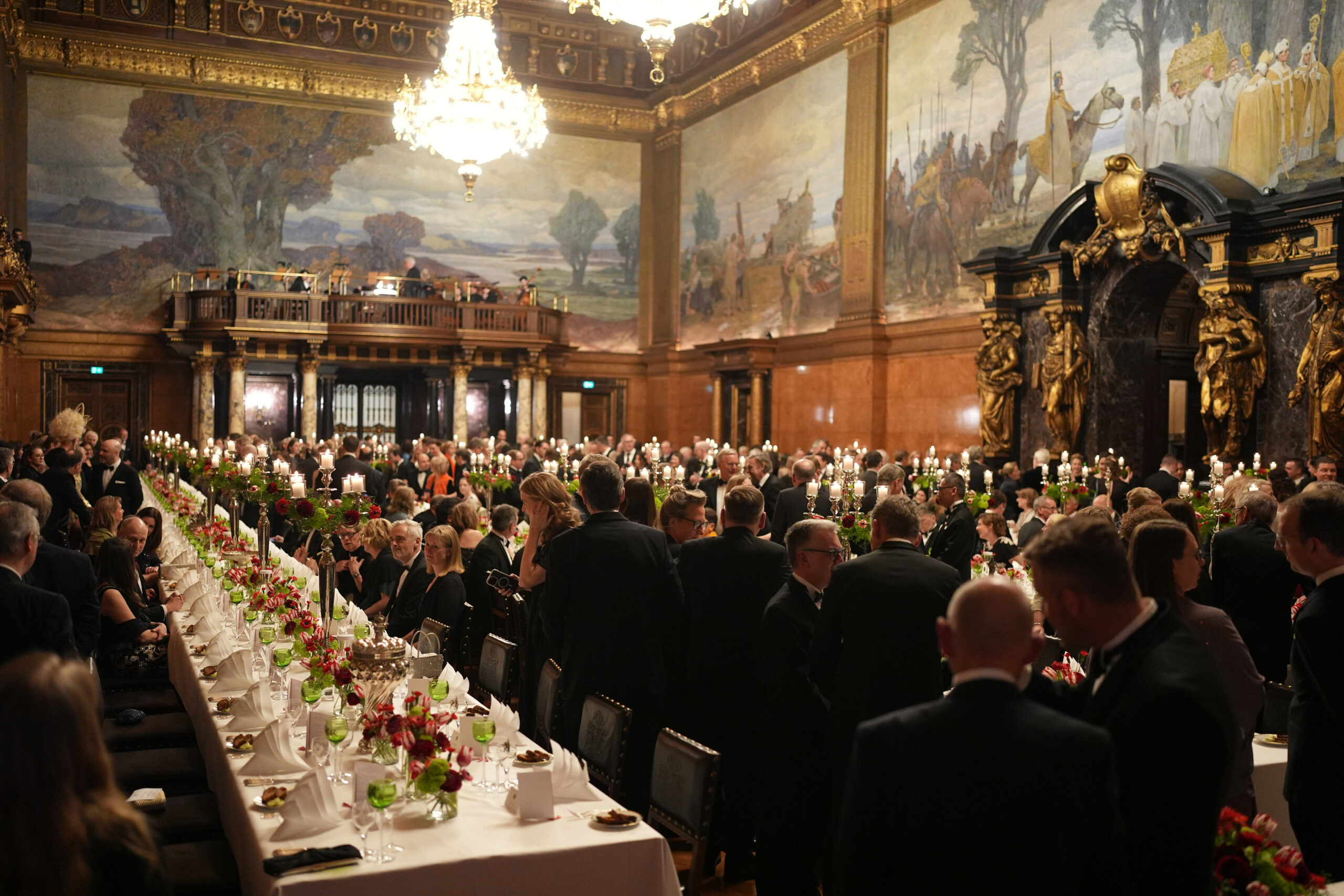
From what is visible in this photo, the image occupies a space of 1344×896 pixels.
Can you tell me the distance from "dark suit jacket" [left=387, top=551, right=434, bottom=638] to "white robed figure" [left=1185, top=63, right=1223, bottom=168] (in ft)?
36.5

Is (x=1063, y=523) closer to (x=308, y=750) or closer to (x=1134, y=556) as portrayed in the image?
(x=1134, y=556)

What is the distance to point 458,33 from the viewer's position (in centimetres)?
1397

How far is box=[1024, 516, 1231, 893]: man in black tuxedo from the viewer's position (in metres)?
2.25

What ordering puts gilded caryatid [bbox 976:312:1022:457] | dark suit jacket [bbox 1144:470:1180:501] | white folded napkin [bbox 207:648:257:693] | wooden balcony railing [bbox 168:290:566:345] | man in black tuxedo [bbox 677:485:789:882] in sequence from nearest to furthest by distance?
man in black tuxedo [bbox 677:485:789:882], white folded napkin [bbox 207:648:257:693], dark suit jacket [bbox 1144:470:1180:501], gilded caryatid [bbox 976:312:1022:457], wooden balcony railing [bbox 168:290:566:345]

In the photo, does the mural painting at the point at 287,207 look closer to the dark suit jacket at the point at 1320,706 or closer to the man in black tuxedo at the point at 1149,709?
the dark suit jacket at the point at 1320,706

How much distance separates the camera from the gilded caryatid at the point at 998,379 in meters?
15.1

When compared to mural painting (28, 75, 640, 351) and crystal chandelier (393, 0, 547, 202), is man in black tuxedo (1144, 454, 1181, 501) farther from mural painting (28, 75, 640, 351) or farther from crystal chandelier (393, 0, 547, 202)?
mural painting (28, 75, 640, 351)

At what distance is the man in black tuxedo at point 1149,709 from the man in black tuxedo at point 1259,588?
386cm

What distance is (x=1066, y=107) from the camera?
1558cm

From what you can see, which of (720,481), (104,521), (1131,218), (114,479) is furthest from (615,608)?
(1131,218)

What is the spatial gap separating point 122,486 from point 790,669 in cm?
895

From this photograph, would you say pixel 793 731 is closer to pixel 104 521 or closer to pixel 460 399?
pixel 104 521

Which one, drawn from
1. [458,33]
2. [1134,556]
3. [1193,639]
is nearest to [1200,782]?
[1193,639]

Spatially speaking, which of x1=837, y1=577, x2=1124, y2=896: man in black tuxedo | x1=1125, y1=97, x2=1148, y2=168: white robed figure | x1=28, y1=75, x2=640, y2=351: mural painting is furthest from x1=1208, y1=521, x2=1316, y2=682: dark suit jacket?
x1=28, y1=75, x2=640, y2=351: mural painting
